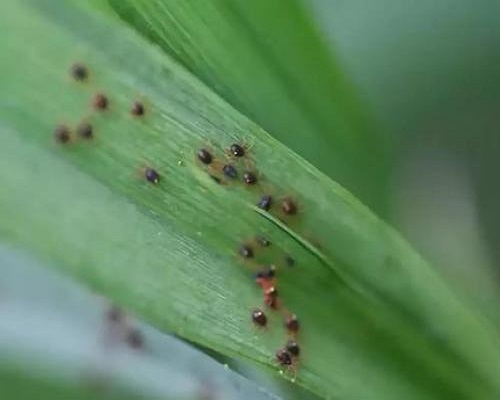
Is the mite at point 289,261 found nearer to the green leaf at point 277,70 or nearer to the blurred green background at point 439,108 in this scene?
the green leaf at point 277,70

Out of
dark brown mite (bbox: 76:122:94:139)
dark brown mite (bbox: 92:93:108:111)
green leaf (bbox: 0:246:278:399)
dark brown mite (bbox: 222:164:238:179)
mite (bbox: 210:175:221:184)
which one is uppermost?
dark brown mite (bbox: 222:164:238:179)

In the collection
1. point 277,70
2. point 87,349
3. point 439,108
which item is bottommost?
point 87,349

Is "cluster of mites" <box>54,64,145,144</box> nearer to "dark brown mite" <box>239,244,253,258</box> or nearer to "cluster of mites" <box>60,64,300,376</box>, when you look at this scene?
"cluster of mites" <box>60,64,300,376</box>

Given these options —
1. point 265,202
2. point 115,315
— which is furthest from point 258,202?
point 115,315

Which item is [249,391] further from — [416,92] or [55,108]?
[416,92]

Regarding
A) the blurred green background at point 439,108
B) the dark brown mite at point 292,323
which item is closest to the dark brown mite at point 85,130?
the dark brown mite at point 292,323

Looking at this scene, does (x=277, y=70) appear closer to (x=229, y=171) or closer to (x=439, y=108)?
(x=229, y=171)

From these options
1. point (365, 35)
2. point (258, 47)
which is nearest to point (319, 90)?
point (258, 47)

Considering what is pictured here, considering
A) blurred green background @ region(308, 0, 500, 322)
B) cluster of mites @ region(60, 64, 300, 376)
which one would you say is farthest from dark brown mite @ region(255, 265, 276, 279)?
blurred green background @ region(308, 0, 500, 322)
